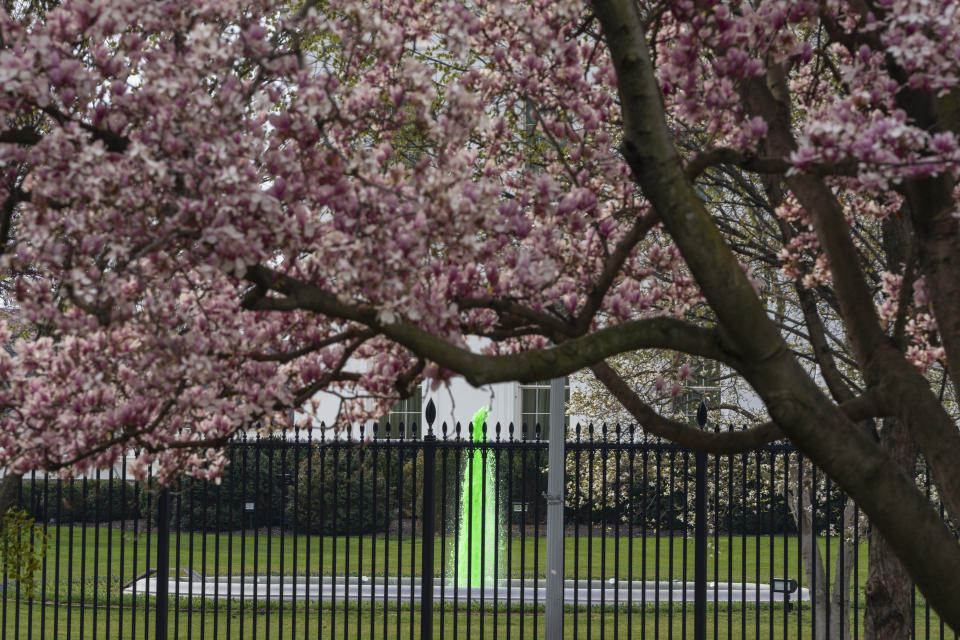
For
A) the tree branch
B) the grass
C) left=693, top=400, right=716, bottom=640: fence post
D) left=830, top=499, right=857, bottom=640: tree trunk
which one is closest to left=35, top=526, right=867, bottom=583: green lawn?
the grass

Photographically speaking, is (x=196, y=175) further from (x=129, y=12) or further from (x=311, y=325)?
(x=311, y=325)

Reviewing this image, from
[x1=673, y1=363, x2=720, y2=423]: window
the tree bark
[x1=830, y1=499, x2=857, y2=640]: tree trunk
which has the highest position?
[x1=673, y1=363, x2=720, y2=423]: window

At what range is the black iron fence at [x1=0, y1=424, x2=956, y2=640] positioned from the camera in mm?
9328

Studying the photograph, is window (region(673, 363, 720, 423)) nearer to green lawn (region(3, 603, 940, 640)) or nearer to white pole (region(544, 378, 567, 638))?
green lawn (region(3, 603, 940, 640))

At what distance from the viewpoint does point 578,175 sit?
511cm

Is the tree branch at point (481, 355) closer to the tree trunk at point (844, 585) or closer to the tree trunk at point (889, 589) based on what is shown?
the tree trunk at point (889, 589)

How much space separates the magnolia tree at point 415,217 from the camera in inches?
149

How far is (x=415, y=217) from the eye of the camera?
4035 mm

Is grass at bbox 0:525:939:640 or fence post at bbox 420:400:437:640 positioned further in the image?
grass at bbox 0:525:939:640

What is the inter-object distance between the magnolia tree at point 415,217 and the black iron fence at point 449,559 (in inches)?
39.0

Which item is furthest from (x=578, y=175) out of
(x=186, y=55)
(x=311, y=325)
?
(x=186, y=55)

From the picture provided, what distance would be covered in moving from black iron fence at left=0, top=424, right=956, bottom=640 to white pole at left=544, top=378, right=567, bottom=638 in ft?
0.93

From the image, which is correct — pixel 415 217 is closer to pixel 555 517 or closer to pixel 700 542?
pixel 555 517

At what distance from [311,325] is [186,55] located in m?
1.56
